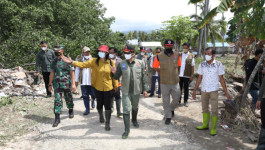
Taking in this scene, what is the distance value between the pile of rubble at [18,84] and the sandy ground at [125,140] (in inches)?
114

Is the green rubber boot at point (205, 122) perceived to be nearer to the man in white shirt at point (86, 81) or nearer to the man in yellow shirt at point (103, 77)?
the man in yellow shirt at point (103, 77)

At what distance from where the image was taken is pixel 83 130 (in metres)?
4.80

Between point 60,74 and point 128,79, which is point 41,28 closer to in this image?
point 60,74

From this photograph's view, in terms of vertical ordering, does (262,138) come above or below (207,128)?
above

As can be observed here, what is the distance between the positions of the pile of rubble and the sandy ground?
2895 mm

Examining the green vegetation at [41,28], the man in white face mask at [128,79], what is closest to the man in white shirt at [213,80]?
the man in white face mask at [128,79]

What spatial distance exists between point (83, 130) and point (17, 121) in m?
1.95

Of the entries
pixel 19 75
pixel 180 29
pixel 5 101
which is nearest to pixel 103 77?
pixel 5 101

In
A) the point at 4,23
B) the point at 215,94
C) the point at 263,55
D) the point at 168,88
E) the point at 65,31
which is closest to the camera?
the point at 215,94

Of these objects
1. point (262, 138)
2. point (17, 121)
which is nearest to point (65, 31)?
point (17, 121)

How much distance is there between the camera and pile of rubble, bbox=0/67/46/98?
25.1 ft

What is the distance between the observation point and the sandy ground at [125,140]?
4.05m

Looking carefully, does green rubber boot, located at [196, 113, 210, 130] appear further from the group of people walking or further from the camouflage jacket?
the camouflage jacket

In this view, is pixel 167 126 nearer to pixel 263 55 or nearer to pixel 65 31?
pixel 263 55
